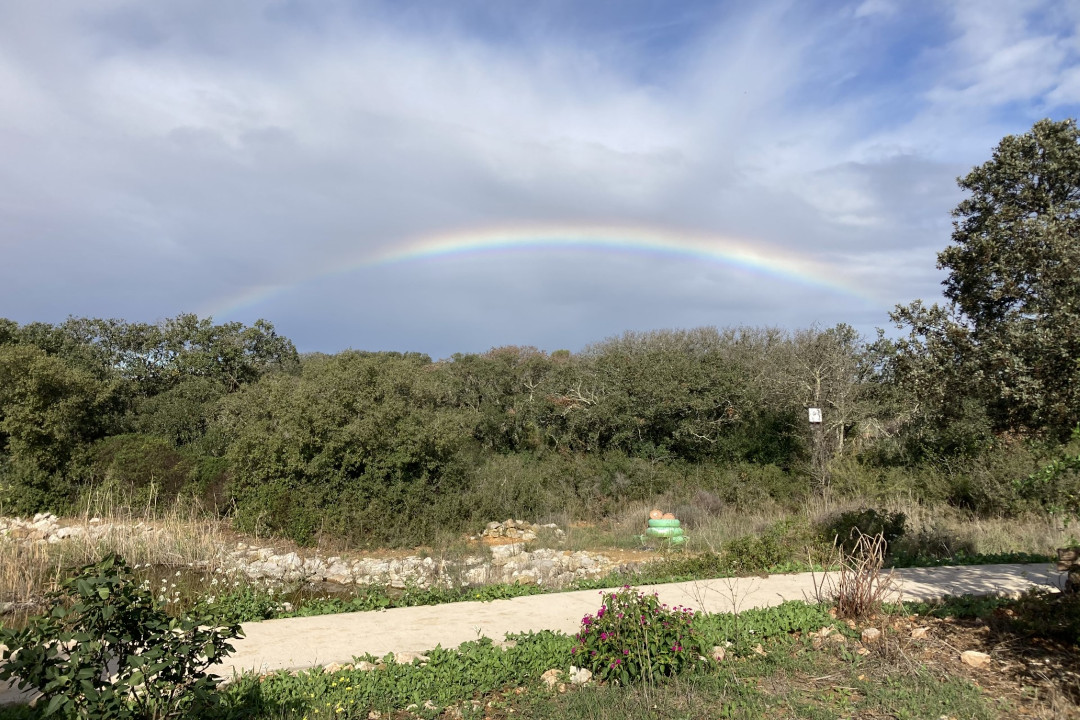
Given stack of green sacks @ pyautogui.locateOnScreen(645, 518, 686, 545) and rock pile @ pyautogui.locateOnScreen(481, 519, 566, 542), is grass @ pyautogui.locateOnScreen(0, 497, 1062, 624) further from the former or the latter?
rock pile @ pyautogui.locateOnScreen(481, 519, 566, 542)

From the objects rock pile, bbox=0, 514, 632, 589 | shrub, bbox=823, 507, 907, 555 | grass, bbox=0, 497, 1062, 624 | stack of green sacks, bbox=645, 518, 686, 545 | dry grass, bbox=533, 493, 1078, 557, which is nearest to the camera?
grass, bbox=0, 497, 1062, 624

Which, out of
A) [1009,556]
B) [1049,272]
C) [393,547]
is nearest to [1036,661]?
[1049,272]

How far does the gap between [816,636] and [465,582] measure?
5256 millimetres

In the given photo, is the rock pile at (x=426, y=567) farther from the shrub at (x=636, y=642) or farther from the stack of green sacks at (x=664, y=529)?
the shrub at (x=636, y=642)

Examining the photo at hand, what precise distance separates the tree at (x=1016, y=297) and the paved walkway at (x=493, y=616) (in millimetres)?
1844

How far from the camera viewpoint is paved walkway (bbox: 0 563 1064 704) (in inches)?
214

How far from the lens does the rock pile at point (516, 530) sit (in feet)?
48.0

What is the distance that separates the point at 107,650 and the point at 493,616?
156 inches

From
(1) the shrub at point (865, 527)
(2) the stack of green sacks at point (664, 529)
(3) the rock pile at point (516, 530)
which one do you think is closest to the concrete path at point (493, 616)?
(1) the shrub at point (865, 527)

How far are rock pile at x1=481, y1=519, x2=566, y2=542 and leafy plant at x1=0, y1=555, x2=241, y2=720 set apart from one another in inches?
454

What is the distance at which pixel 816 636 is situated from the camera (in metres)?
5.33

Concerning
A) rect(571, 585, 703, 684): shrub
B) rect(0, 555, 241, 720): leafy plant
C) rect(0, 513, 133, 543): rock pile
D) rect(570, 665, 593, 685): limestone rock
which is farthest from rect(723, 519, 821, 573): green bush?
rect(0, 513, 133, 543): rock pile

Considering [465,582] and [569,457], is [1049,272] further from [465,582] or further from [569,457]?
[569,457]

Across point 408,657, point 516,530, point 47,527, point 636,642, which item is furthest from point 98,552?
point 636,642
